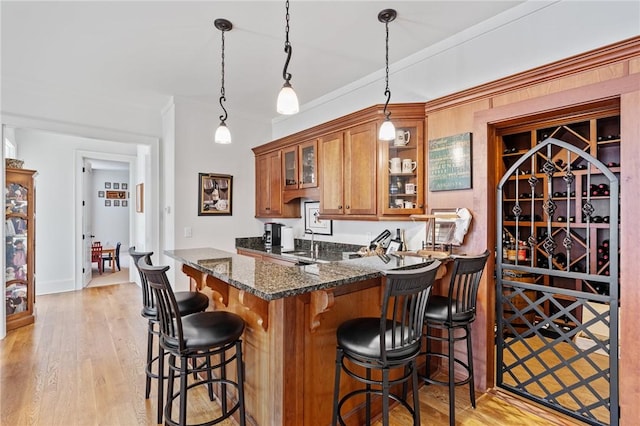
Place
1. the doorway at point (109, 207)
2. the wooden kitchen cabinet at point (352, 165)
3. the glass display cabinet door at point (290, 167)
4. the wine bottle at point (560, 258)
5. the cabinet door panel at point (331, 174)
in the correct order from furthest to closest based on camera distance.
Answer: the doorway at point (109, 207), the glass display cabinet door at point (290, 167), the cabinet door panel at point (331, 174), the wine bottle at point (560, 258), the wooden kitchen cabinet at point (352, 165)

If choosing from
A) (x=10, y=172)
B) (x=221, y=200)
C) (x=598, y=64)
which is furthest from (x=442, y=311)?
(x=10, y=172)

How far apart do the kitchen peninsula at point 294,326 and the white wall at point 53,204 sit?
4980 mm

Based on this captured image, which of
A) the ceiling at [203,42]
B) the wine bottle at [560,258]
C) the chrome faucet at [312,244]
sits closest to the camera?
the ceiling at [203,42]

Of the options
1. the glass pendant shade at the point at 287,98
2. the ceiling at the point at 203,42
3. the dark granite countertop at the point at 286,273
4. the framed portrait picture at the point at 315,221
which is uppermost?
the ceiling at the point at 203,42

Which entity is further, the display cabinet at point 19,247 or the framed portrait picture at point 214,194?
the framed portrait picture at point 214,194

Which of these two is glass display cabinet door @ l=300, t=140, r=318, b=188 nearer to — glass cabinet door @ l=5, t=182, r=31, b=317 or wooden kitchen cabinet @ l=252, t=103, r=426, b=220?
wooden kitchen cabinet @ l=252, t=103, r=426, b=220

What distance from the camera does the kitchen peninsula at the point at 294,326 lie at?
1615 millimetres

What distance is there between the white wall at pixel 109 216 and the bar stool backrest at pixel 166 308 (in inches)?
320

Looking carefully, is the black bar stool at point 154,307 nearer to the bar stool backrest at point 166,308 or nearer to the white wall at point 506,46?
the bar stool backrest at point 166,308

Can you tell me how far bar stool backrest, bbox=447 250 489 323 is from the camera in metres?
2.01

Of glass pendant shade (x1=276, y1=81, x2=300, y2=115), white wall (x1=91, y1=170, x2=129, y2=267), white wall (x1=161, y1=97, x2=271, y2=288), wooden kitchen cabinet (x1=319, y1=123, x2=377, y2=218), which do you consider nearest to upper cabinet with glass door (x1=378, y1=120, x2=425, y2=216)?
wooden kitchen cabinet (x1=319, y1=123, x2=377, y2=218)

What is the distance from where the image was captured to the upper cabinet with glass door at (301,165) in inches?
148

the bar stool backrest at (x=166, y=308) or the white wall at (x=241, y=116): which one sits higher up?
the white wall at (x=241, y=116)

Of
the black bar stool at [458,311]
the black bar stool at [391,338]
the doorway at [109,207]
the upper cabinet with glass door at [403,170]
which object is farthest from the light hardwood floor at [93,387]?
the doorway at [109,207]
